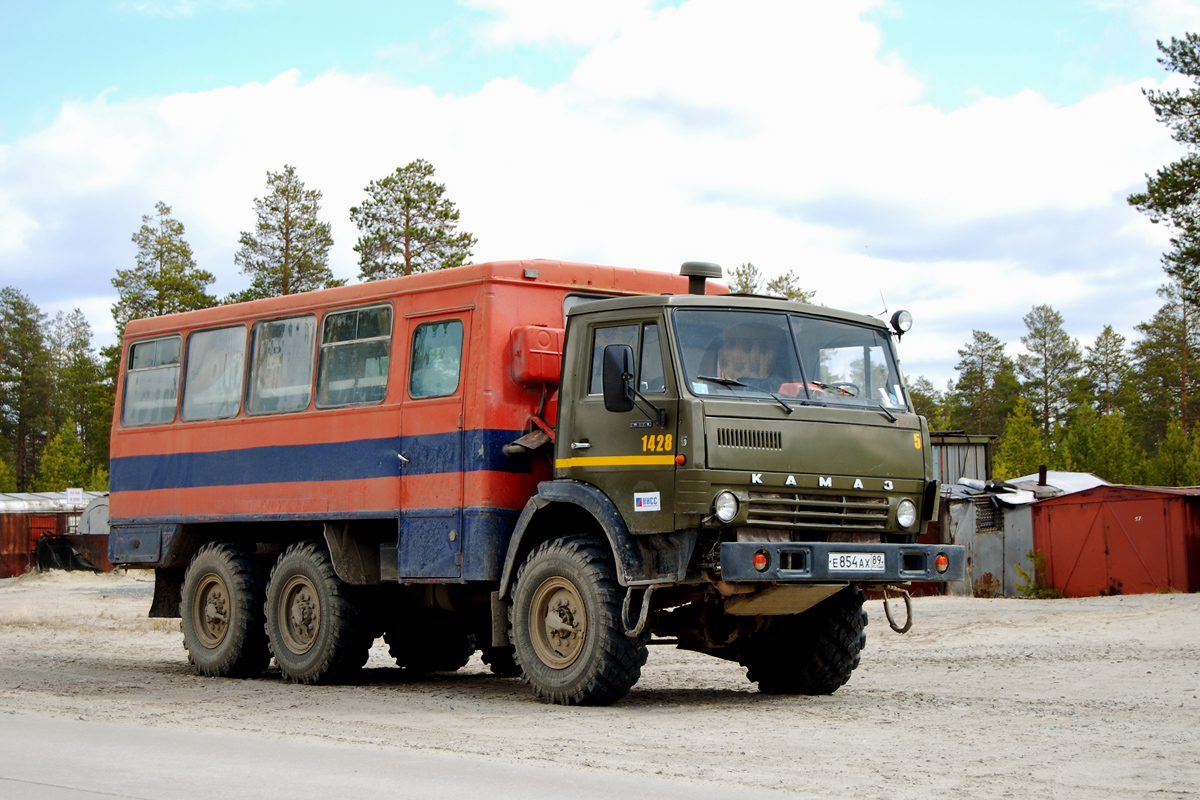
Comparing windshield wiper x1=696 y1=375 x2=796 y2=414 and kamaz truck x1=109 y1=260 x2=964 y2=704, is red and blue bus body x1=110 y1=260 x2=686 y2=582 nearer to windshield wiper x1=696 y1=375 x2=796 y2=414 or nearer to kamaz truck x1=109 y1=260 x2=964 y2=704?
kamaz truck x1=109 y1=260 x2=964 y2=704

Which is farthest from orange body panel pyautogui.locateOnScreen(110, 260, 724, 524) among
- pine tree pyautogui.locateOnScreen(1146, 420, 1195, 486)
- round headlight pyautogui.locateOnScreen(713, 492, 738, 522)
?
pine tree pyautogui.locateOnScreen(1146, 420, 1195, 486)

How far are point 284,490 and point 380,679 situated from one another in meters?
2.27

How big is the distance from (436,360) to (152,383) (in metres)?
4.91

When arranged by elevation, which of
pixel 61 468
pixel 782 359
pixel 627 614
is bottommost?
pixel 627 614

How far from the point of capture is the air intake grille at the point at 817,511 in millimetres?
9750

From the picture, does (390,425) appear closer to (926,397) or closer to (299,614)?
(299,614)

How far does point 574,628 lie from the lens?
10.5 m

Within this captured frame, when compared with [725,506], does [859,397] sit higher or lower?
higher

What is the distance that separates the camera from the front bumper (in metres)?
9.43

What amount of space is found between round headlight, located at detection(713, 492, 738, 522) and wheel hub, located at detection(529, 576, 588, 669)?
4.70 feet

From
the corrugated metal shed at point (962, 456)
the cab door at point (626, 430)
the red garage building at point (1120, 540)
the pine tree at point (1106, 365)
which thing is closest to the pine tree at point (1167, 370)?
the pine tree at point (1106, 365)

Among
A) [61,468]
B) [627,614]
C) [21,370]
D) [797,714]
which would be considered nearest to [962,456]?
[797,714]

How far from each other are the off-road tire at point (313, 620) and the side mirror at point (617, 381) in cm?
405

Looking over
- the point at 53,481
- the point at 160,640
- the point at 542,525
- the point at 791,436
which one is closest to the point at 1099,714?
the point at 791,436
